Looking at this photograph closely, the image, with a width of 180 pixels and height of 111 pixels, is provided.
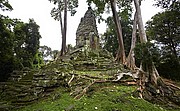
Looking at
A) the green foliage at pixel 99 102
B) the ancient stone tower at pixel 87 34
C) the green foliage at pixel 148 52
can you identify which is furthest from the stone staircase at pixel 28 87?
the ancient stone tower at pixel 87 34

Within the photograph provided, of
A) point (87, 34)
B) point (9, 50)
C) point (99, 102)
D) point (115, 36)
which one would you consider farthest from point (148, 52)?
point (115, 36)

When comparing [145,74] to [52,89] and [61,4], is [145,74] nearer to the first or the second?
[52,89]

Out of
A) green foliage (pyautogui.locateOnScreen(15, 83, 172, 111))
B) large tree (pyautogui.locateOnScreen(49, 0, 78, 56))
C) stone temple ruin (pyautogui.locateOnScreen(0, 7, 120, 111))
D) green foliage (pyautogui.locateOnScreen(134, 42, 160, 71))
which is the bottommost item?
green foliage (pyautogui.locateOnScreen(15, 83, 172, 111))

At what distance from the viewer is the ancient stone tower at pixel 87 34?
2116 cm

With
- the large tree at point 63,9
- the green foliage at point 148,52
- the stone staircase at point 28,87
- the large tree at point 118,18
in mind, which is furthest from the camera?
the large tree at point 63,9

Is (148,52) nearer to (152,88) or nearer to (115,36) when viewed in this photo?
(152,88)

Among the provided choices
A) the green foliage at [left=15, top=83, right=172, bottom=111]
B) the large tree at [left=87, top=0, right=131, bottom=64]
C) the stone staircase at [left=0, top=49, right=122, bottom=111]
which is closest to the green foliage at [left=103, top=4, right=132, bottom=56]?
the large tree at [left=87, top=0, right=131, bottom=64]

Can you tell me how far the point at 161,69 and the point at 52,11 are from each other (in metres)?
10.1

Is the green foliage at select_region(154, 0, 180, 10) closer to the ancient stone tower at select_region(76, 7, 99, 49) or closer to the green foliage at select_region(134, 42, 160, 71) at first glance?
the green foliage at select_region(134, 42, 160, 71)

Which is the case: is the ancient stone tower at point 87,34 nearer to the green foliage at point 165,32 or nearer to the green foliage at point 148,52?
the green foliage at point 165,32

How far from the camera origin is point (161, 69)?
14.8 meters

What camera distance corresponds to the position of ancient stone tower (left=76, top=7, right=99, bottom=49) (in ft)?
69.4

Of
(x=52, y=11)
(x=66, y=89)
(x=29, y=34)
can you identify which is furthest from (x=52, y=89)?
(x=29, y=34)

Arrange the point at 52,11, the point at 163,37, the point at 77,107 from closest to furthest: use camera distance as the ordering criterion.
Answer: the point at 77,107
the point at 52,11
the point at 163,37
